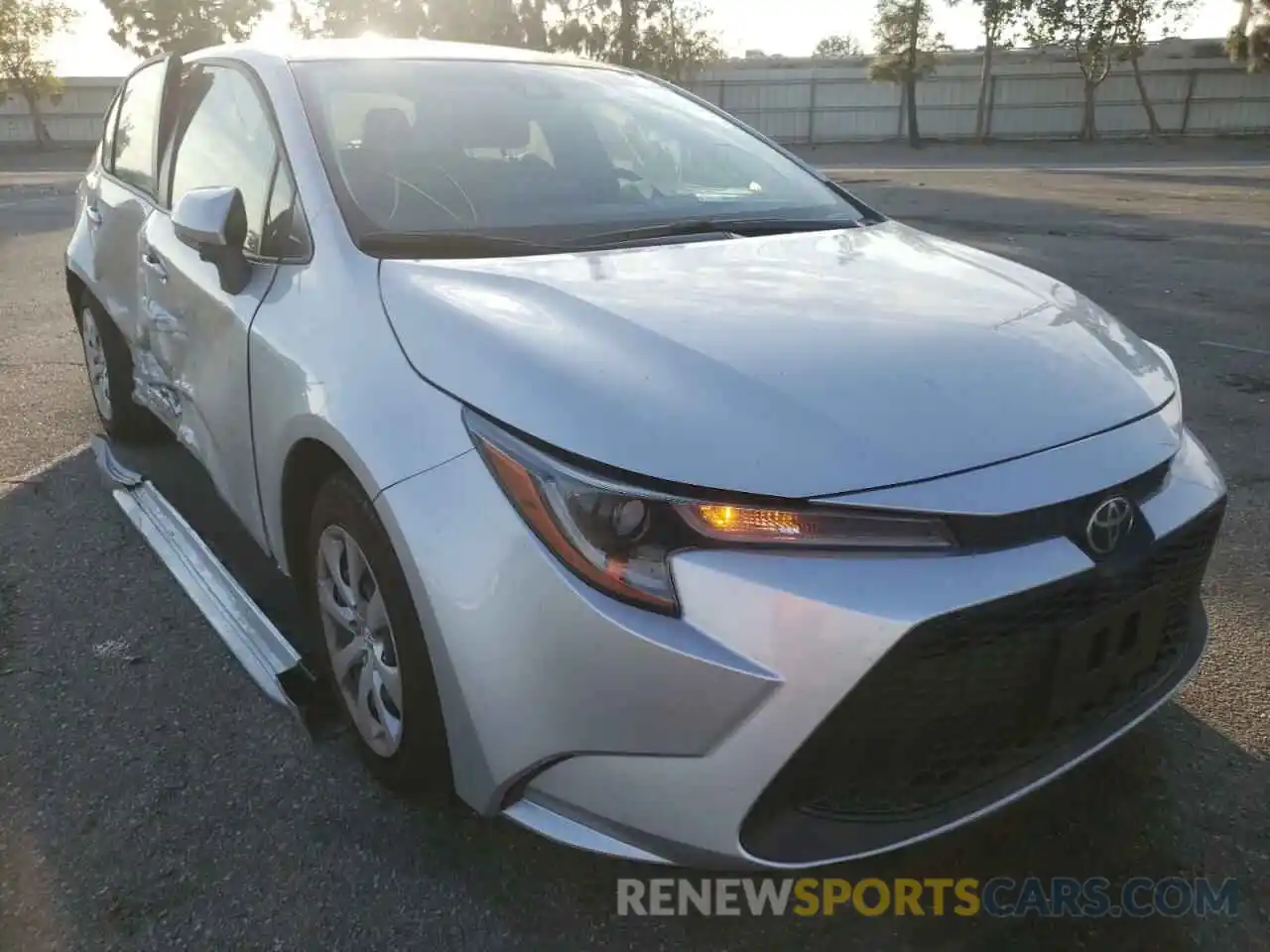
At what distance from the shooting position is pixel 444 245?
2289 mm

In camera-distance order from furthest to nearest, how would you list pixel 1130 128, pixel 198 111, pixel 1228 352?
pixel 1130 128 < pixel 1228 352 < pixel 198 111

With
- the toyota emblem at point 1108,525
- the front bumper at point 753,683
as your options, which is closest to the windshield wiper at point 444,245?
the front bumper at point 753,683

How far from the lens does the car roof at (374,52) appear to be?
2844 mm

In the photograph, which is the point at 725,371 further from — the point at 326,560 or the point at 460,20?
the point at 460,20

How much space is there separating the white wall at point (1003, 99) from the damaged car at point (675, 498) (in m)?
39.3

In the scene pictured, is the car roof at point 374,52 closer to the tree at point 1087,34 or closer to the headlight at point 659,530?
the headlight at point 659,530

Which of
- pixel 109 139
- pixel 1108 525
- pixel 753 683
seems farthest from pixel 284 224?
pixel 109 139

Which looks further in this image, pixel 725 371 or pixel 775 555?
pixel 725 371

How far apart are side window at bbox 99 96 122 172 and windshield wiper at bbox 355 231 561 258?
2.35 metres

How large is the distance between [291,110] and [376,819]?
1.71 m

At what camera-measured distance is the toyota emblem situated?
64.3 inches

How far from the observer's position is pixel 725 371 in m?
1.76

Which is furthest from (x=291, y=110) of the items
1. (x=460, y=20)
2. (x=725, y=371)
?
(x=460, y=20)

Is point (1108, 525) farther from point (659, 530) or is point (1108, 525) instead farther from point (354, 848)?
point (354, 848)
